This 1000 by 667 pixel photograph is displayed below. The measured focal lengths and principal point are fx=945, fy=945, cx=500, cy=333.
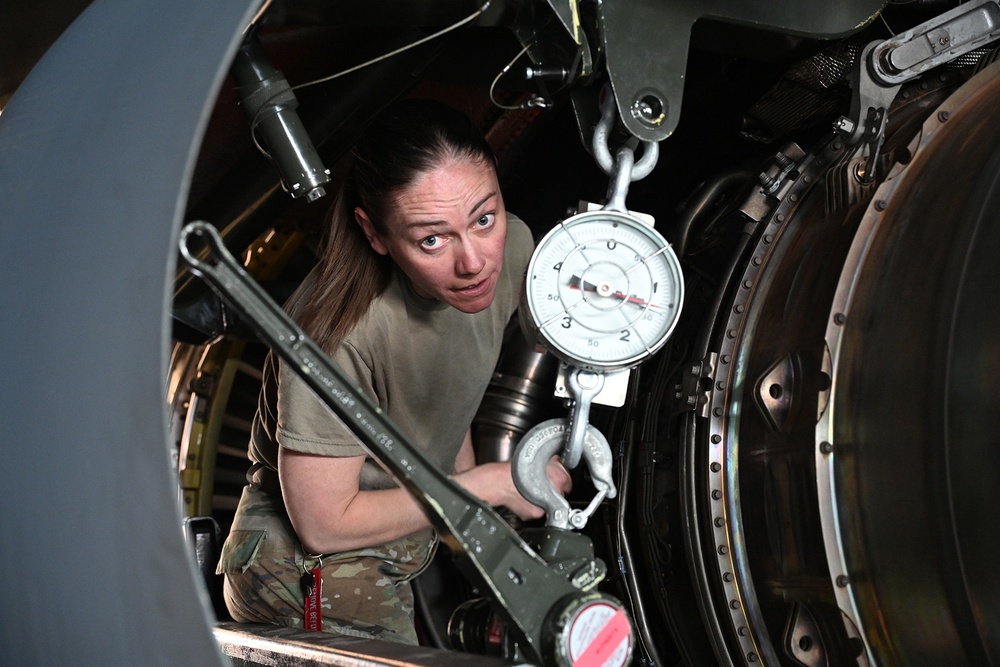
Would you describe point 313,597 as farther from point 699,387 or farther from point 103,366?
point 103,366

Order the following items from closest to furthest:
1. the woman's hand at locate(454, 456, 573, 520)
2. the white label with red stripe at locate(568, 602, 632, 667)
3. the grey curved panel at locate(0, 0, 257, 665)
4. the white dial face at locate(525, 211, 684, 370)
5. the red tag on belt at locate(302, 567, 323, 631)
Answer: the grey curved panel at locate(0, 0, 257, 665) → the white label with red stripe at locate(568, 602, 632, 667) → the white dial face at locate(525, 211, 684, 370) → the woman's hand at locate(454, 456, 573, 520) → the red tag on belt at locate(302, 567, 323, 631)

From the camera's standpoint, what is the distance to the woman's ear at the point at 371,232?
1406 millimetres

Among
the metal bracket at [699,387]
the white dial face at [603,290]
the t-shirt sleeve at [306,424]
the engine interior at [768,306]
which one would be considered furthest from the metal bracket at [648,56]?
the t-shirt sleeve at [306,424]

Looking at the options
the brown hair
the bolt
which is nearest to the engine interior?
the bolt

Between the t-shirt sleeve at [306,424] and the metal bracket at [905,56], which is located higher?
the metal bracket at [905,56]

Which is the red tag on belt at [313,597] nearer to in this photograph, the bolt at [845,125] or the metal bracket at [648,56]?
the metal bracket at [648,56]

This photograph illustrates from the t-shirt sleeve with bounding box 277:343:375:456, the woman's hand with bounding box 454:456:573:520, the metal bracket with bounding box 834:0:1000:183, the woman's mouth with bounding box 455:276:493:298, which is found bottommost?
the woman's hand with bounding box 454:456:573:520

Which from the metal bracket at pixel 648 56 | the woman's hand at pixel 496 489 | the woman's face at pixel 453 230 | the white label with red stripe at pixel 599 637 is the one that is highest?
the metal bracket at pixel 648 56

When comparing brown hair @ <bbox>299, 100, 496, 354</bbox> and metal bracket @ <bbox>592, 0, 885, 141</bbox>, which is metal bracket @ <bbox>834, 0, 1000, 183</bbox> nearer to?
metal bracket @ <bbox>592, 0, 885, 141</bbox>

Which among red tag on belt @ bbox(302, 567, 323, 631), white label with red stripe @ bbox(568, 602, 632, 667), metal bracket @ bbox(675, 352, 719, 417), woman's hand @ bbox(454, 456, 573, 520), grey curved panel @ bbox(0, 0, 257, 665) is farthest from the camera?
red tag on belt @ bbox(302, 567, 323, 631)

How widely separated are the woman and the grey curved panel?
507mm

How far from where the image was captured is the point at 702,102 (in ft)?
5.97

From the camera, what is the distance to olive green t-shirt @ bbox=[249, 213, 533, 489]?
1345mm

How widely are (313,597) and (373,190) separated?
0.67m
